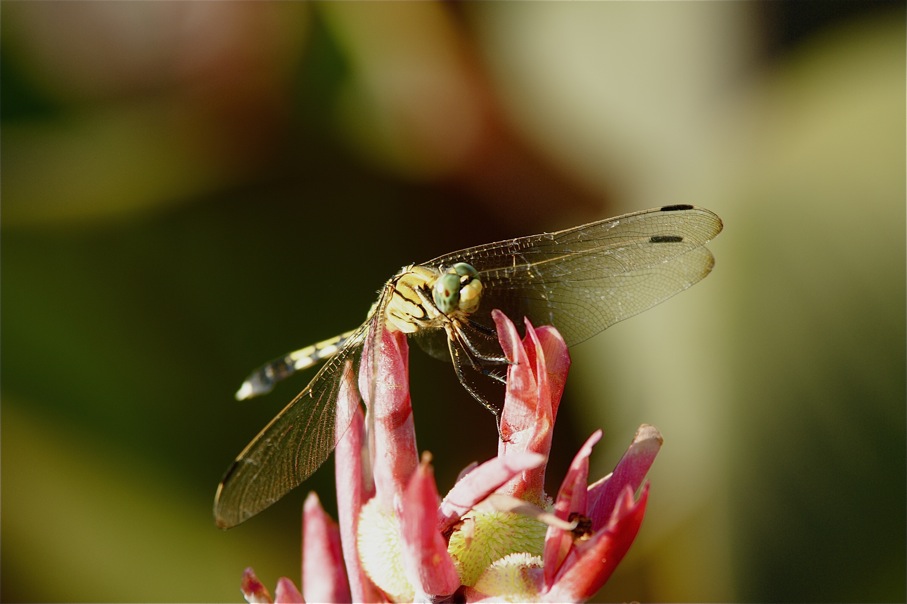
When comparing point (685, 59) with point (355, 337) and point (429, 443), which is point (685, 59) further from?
point (355, 337)

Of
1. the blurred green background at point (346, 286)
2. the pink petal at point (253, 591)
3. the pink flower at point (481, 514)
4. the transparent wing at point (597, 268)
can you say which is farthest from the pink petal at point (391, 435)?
the blurred green background at point (346, 286)

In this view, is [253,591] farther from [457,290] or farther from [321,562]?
[457,290]

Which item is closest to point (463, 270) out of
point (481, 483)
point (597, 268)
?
point (597, 268)

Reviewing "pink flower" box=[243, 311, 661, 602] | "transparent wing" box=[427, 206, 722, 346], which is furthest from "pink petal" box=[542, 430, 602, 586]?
"transparent wing" box=[427, 206, 722, 346]

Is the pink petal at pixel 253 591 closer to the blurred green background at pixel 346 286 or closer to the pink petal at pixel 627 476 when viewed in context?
the pink petal at pixel 627 476

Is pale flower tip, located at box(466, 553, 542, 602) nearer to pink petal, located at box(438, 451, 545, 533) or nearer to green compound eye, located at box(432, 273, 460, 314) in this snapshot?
pink petal, located at box(438, 451, 545, 533)

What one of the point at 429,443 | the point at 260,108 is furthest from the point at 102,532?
the point at 260,108
